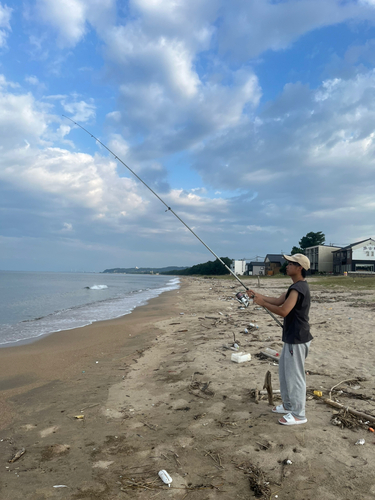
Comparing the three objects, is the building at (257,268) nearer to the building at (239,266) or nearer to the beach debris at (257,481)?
the building at (239,266)

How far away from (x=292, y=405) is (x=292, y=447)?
506mm

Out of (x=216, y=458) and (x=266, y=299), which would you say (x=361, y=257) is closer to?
(x=266, y=299)

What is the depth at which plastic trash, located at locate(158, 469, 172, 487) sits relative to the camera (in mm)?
2788

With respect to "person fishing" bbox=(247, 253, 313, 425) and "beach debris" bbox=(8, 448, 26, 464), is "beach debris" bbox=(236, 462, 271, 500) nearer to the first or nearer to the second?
"person fishing" bbox=(247, 253, 313, 425)

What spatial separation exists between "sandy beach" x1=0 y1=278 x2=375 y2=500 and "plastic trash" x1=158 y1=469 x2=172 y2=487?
0.04 m

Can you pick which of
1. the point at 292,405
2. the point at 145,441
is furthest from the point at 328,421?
the point at 145,441

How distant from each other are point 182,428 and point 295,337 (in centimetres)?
174

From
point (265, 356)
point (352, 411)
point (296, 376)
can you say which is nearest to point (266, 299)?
point (296, 376)

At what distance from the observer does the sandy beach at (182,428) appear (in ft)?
9.11

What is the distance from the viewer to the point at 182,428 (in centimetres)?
378

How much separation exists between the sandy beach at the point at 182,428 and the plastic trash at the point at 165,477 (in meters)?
0.04

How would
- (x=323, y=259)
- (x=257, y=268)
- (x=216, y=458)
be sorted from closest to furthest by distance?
(x=216, y=458) < (x=323, y=259) < (x=257, y=268)

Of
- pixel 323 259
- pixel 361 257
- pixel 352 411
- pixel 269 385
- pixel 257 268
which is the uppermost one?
pixel 361 257

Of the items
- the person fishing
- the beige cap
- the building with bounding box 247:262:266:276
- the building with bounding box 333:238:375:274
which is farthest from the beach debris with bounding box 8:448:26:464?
the building with bounding box 247:262:266:276
